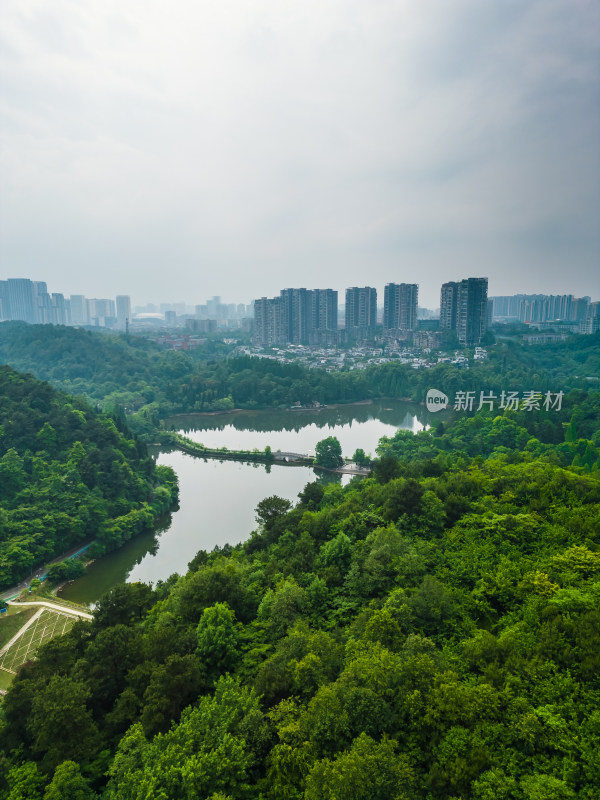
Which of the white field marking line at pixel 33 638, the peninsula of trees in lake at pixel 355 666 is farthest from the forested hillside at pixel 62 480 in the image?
the white field marking line at pixel 33 638

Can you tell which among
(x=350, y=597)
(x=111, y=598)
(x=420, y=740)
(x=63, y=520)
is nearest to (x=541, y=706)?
(x=420, y=740)

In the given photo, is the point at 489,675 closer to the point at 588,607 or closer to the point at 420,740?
the point at 420,740

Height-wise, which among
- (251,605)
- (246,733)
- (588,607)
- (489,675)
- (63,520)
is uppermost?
(588,607)

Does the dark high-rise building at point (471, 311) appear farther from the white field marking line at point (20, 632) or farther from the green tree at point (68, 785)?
the green tree at point (68, 785)

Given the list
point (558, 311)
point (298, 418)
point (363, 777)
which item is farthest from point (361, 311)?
point (363, 777)

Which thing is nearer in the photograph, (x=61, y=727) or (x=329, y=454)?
(x=61, y=727)

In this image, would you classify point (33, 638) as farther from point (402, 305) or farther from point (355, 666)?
point (402, 305)
